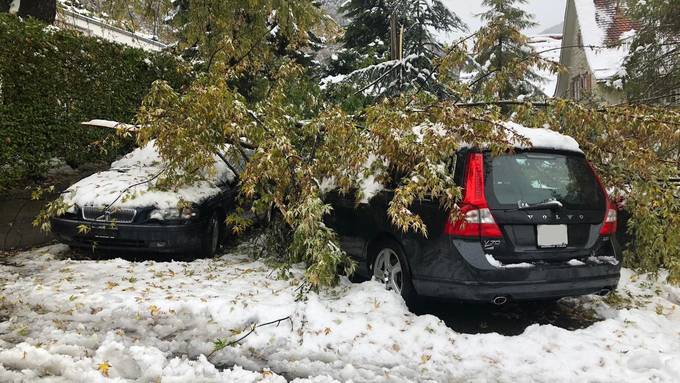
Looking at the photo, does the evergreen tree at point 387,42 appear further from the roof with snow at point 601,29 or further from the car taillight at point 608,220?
the roof with snow at point 601,29

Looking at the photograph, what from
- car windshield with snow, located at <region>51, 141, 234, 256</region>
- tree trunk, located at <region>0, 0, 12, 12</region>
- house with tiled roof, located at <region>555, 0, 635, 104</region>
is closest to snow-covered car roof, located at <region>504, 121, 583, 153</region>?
car windshield with snow, located at <region>51, 141, 234, 256</region>

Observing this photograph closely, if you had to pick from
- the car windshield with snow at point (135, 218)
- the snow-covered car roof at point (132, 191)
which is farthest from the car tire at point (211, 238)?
the snow-covered car roof at point (132, 191)

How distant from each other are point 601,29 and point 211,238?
17598 mm

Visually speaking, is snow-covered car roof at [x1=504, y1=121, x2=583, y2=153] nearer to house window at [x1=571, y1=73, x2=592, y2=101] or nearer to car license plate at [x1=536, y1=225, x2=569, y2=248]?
car license plate at [x1=536, y1=225, x2=569, y2=248]

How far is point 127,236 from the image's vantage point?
18.2 ft

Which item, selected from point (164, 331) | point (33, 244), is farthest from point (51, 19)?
point (164, 331)

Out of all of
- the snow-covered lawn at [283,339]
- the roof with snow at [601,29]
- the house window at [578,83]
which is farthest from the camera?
the house window at [578,83]

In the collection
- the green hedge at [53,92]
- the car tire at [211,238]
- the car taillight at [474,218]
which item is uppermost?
the green hedge at [53,92]

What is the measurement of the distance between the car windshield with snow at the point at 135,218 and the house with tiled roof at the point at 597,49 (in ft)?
29.2

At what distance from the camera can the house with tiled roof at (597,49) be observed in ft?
40.8

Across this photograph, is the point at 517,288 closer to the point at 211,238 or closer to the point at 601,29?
the point at 211,238

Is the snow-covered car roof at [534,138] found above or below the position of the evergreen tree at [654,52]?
below

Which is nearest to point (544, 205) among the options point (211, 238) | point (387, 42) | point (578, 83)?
point (211, 238)

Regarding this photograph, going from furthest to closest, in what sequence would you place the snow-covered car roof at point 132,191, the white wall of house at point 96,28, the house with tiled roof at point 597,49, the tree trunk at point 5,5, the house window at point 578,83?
the house window at point 578,83 → the white wall of house at point 96,28 → the house with tiled roof at point 597,49 → the tree trunk at point 5,5 → the snow-covered car roof at point 132,191
